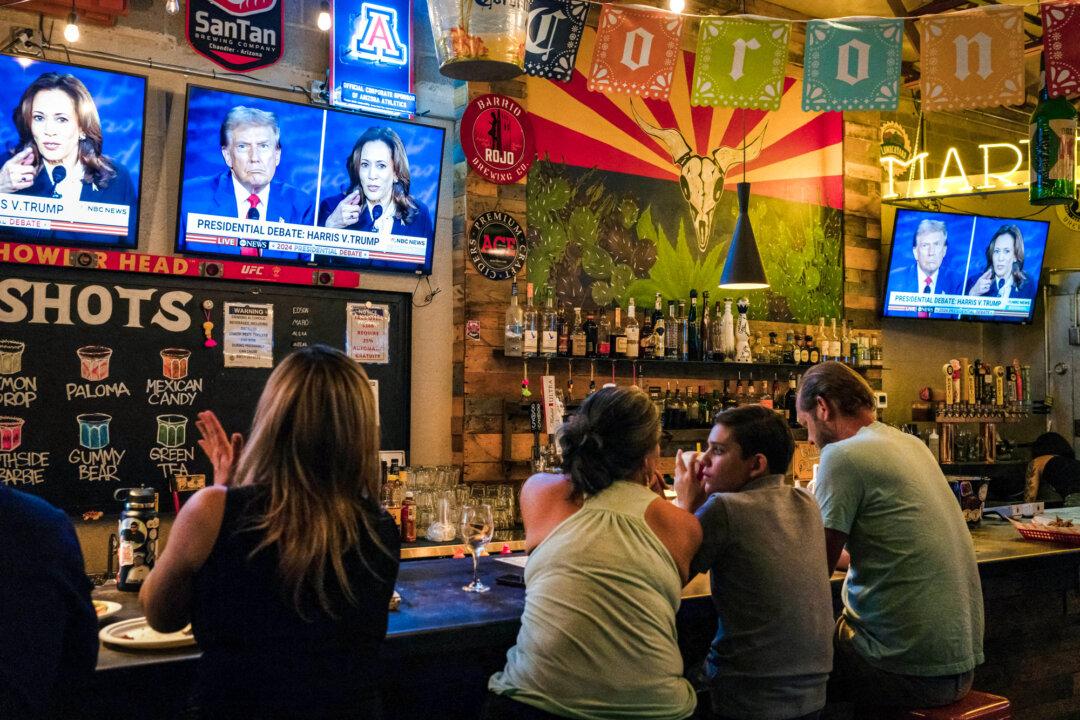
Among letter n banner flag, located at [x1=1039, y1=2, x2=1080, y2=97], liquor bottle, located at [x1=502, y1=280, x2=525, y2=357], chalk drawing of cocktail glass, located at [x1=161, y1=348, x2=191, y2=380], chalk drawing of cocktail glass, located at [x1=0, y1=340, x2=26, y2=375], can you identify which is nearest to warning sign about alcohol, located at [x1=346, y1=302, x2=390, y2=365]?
liquor bottle, located at [x1=502, y1=280, x2=525, y2=357]

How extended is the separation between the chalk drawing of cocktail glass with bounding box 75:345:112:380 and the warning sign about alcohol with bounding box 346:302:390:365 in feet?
3.66

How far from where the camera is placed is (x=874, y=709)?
2.98 metres

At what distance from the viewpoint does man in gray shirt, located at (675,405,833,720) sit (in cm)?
254

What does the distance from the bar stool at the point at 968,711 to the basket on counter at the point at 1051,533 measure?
121 cm

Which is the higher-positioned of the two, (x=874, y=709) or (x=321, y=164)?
(x=321, y=164)

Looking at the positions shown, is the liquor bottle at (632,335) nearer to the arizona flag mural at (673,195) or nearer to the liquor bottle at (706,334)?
the arizona flag mural at (673,195)

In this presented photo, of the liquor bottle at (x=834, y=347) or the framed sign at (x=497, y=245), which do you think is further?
the liquor bottle at (x=834, y=347)

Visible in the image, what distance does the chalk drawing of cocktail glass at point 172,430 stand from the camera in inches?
173

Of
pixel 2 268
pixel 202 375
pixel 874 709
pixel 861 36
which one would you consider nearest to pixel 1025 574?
pixel 874 709

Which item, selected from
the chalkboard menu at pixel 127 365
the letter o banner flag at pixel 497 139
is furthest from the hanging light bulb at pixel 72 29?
the letter o banner flag at pixel 497 139

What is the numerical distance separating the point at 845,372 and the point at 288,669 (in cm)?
211

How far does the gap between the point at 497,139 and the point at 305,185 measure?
110 centimetres

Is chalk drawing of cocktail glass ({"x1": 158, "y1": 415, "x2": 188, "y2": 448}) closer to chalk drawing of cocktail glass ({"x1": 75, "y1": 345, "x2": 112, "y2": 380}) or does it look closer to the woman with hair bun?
chalk drawing of cocktail glass ({"x1": 75, "y1": 345, "x2": 112, "y2": 380})

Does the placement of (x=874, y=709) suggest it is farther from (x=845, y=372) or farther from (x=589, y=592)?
(x=589, y=592)
